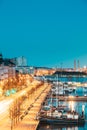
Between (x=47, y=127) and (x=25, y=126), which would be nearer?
(x=25, y=126)

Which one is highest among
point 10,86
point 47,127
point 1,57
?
point 1,57

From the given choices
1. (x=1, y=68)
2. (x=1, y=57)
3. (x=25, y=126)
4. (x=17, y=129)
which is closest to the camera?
(x=17, y=129)

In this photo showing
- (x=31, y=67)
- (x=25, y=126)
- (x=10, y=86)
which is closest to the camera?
(x=25, y=126)

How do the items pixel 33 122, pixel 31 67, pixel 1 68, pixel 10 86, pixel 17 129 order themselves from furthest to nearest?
1. pixel 31 67
2. pixel 1 68
3. pixel 10 86
4. pixel 33 122
5. pixel 17 129

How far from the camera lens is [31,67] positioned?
18712cm

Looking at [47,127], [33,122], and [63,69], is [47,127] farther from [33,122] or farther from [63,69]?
[63,69]

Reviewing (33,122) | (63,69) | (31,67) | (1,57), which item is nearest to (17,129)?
(33,122)

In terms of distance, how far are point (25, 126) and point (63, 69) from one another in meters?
129

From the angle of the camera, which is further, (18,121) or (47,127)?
(47,127)

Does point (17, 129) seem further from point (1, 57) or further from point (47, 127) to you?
point (1, 57)

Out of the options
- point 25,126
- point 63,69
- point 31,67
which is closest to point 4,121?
point 25,126

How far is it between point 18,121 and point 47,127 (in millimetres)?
18831

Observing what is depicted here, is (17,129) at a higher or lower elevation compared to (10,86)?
lower

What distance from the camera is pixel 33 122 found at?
150ft
